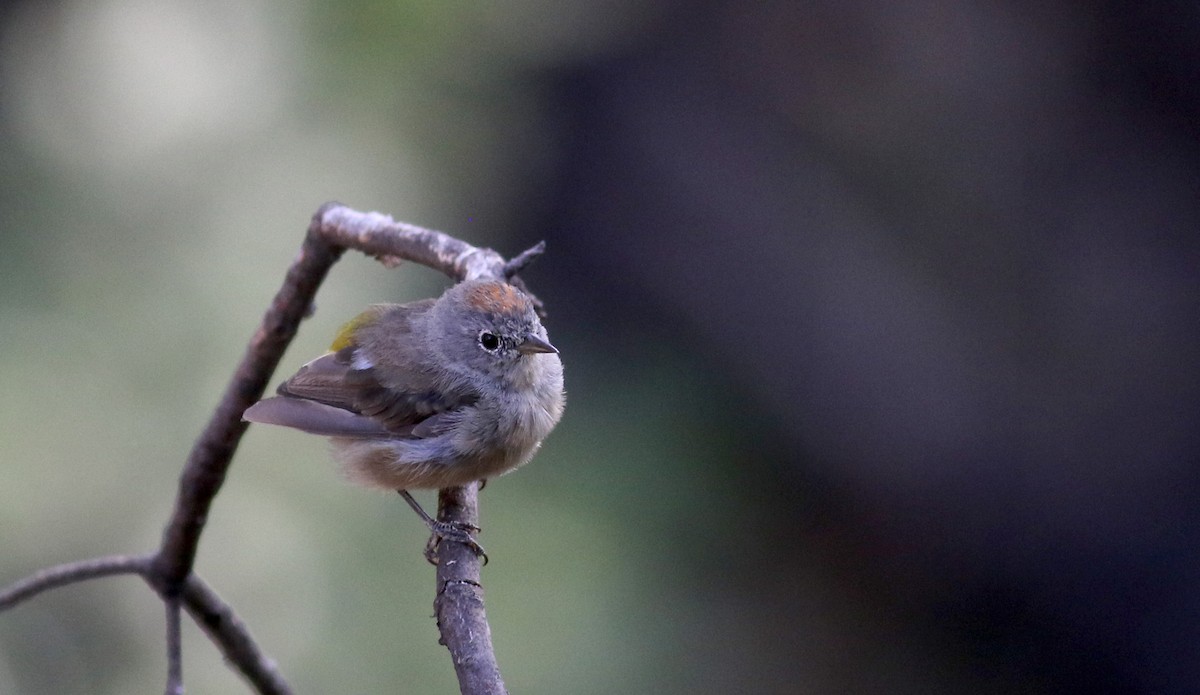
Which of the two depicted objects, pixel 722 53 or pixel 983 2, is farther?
pixel 722 53

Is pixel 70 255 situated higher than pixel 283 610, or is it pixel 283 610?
pixel 70 255

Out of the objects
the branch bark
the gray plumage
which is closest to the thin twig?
the branch bark

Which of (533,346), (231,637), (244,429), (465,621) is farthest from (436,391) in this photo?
(465,621)

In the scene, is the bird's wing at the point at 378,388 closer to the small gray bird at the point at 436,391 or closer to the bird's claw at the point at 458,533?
the small gray bird at the point at 436,391

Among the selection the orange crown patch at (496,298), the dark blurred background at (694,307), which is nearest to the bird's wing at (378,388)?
the orange crown patch at (496,298)

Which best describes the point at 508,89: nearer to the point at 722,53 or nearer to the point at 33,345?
the point at 722,53

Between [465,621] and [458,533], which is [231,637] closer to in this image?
[458,533]

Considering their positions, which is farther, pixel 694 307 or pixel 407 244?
pixel 694 307

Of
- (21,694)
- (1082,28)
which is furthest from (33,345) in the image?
(1082,28)
